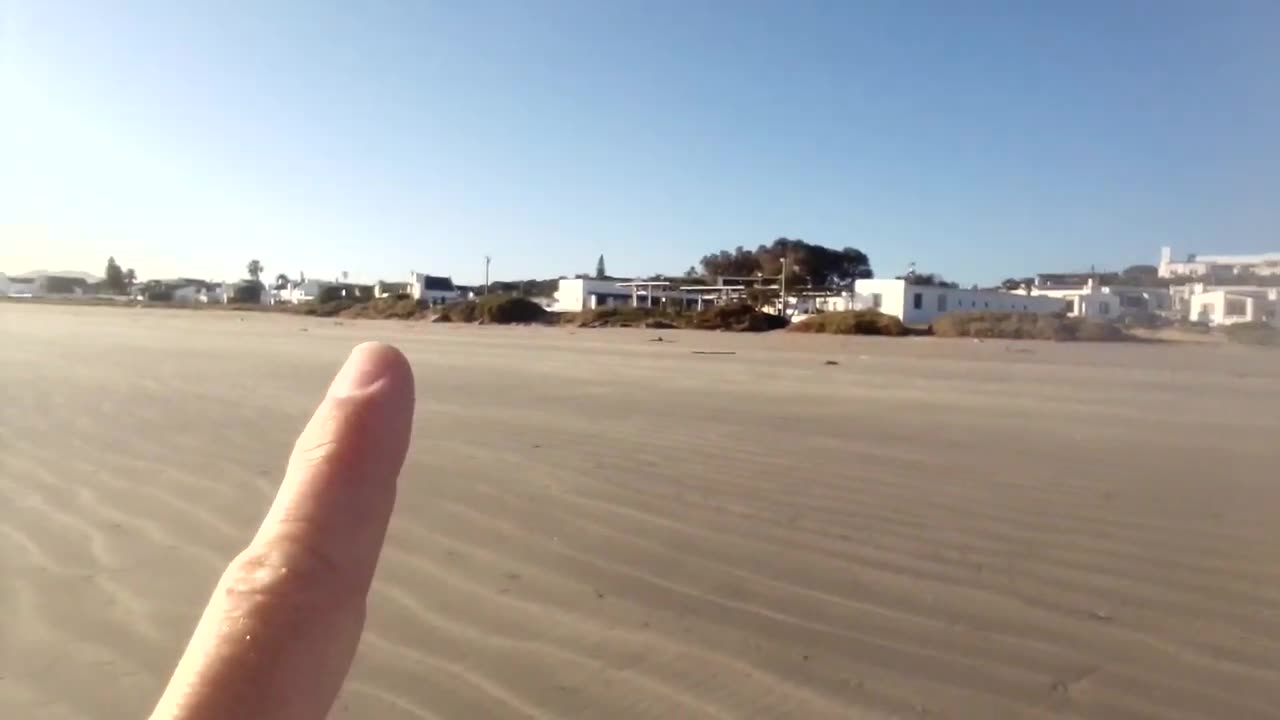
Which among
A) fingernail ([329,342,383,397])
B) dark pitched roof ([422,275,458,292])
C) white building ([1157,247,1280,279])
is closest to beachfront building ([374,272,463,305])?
dark pitched roof ([422,275,458,292])

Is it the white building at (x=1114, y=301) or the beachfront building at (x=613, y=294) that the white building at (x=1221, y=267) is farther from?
the beachfront building at (x=613, y=294)

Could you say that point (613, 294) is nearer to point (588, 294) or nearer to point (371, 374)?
point (588, 294)

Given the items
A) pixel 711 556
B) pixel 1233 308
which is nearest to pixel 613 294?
pixel 1233 308

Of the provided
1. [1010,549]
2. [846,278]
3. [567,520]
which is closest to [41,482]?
[567,520]

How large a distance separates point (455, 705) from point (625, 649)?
626 millimetres

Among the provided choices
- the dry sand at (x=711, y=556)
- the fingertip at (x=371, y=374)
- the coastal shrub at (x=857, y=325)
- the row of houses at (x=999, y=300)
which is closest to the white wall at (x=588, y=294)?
the row of houses at (x=999, y=300)

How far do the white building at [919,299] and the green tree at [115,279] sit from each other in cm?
5340

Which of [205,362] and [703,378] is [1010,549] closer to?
[703,378]

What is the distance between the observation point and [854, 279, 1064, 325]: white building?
35.0 metres

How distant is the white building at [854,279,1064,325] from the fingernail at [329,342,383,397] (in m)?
34.5

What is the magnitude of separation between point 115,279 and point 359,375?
75.0 metres

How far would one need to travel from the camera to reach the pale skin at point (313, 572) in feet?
2.62

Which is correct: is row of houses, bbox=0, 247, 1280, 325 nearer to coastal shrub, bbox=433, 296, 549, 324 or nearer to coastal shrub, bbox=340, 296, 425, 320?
Result: coastal shrub, bbox=340, 296, 425, 320

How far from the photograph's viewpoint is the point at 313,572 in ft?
2.80
